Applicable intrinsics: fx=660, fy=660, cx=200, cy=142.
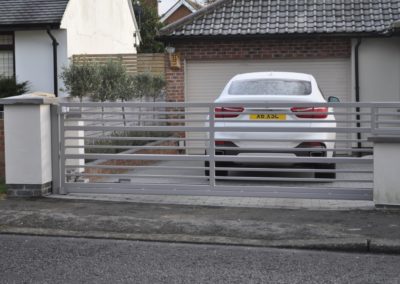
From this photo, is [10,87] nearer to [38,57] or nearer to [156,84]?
[38,57]

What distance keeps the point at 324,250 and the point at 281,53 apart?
921 cm

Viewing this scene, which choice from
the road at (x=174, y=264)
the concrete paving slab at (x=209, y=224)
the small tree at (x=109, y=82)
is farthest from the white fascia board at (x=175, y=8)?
the road at (x=174, y=264)

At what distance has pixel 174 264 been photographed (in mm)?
5926

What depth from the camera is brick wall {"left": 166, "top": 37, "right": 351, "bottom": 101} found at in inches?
587

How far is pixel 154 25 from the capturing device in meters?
34.8

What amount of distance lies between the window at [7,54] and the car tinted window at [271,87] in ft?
30.8

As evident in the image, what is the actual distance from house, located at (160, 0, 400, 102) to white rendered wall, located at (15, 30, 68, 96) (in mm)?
4102

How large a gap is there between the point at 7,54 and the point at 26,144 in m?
10.4

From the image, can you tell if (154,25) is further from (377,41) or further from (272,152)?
(272,152)

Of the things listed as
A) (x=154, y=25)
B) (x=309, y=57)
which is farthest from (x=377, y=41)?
(x=154, y=25)

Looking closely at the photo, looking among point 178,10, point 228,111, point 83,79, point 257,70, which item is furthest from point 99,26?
point 178,10

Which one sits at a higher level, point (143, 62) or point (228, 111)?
point (143, 62)

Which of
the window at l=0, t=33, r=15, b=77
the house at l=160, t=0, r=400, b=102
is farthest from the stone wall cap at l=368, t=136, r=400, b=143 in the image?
the window at l=0, t=33, r=15, b=77

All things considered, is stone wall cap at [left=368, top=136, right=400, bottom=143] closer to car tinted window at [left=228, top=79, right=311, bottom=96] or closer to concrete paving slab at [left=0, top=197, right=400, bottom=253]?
concrete paving slab at [left=0, top=197, right=400, bottom=253]
